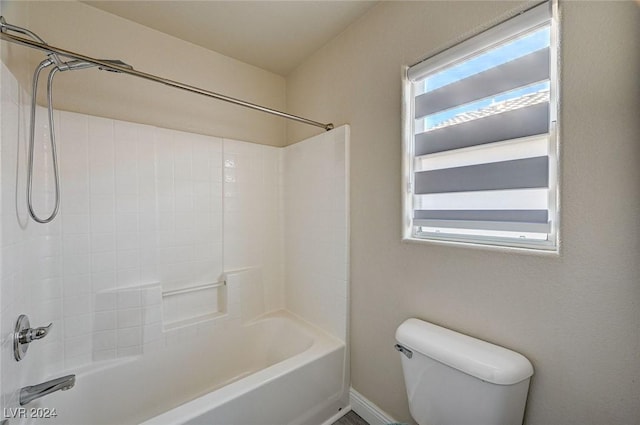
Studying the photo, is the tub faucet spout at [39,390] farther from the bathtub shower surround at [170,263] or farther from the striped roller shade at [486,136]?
the striped roller shade at [486,136]

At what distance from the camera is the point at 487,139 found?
109 cm

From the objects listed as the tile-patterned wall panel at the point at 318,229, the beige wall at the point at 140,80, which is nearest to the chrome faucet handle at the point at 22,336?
the beige wall at the point at 140,80

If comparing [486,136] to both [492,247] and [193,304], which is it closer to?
[492,247]

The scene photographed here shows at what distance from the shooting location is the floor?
160 cm

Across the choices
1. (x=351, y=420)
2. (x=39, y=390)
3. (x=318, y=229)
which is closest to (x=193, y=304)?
(x=39, y=390)

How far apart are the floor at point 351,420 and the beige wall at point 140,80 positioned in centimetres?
208

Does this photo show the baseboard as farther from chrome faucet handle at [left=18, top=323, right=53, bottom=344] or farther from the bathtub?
chrome faucet handle at [left=18, top=323, right=53, bottom=344]

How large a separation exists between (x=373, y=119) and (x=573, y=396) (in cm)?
145

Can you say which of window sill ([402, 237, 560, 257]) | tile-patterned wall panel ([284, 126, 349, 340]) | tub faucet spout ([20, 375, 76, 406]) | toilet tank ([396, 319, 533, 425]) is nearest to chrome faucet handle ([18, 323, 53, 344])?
tub faucet spout ([20, 375, 76, 406])

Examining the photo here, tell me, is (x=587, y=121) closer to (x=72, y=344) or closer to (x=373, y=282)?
(x=373, y=282)

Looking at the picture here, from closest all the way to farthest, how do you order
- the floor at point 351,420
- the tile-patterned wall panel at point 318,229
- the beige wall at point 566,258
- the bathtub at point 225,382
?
1. the beige wall at point 566,258
2. the bathtub at point 225,382
3. the floor at point 351,420
4. the tile-patterned wall panel at point 318,229

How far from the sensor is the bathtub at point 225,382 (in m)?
1.23

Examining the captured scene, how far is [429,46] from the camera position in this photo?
1284mm

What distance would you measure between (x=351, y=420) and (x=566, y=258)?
1491mm
